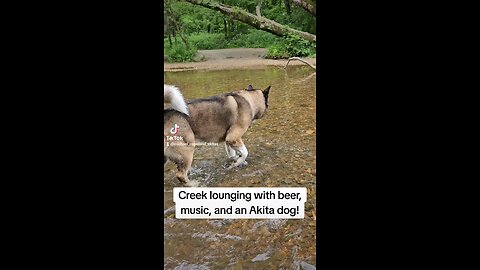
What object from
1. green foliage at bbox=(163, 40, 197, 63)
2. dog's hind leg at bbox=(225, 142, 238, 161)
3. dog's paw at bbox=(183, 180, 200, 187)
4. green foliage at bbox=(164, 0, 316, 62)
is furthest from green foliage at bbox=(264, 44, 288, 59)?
dog's paw at bbox=(183, 180, 200, 187)

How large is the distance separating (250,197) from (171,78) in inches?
32.9

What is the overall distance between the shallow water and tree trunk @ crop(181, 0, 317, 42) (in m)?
0.21

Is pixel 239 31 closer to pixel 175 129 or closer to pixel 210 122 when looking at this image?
pixel 210 122

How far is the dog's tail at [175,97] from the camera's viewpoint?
3195 millimetres

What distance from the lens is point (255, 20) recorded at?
3.27 metres

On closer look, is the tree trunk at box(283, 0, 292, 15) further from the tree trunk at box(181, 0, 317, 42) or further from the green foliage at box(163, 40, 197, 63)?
the green foliage at box(163, 40, 197, 63)

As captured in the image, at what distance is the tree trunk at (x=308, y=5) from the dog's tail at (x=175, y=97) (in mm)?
880

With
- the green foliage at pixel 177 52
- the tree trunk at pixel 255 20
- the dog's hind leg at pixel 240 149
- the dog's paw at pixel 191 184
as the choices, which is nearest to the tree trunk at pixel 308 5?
the tree trunk at pixel 255 20

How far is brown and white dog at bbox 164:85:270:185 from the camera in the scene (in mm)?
3213

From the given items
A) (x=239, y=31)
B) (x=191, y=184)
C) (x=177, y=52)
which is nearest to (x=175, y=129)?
(x=191, y=184)

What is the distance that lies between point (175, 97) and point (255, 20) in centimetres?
66
